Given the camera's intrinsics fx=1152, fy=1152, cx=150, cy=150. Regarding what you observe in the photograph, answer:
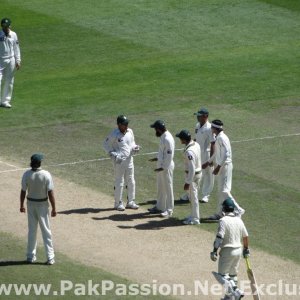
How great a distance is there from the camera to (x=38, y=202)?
2191 cm

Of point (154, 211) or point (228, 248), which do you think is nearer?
point (228, 248)

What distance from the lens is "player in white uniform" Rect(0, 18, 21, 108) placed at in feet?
108

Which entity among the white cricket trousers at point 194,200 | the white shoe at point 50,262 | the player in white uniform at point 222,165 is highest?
the player in white uniform at point 222,165

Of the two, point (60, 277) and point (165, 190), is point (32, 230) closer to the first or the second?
point (60, 277)

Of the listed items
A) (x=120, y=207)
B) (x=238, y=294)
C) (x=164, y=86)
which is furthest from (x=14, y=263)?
(x=164, y=86)

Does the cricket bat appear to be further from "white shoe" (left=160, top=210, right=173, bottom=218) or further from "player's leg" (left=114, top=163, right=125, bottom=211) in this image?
"player's leg" (left=114, top=163, right=125, bottom=211)

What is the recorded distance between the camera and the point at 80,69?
36938mm

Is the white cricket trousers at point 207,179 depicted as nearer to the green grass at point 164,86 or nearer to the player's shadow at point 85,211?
the green grass at point 164,86

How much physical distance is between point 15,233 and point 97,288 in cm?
353

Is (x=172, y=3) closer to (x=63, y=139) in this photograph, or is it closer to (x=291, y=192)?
(x=63, y=139)

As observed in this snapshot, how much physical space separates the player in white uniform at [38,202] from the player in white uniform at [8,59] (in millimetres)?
11611

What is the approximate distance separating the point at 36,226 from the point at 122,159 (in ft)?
12.9

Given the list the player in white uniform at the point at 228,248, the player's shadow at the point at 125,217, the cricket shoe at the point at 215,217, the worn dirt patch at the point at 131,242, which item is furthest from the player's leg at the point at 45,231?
the cricket shoe at the point at 215,217

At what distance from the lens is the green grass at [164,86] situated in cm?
2762
